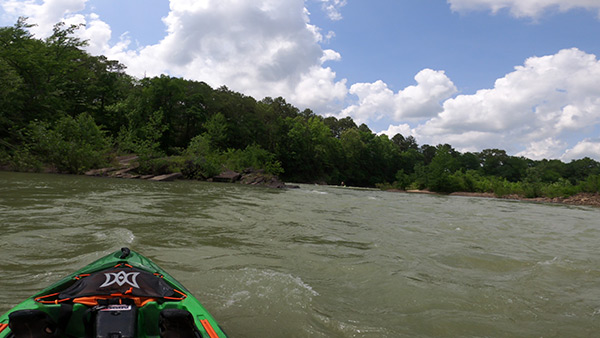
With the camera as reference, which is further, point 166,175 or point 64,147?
point 166,175

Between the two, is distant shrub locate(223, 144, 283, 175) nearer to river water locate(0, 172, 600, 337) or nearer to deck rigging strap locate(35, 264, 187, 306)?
river water locate(0, 172, 600, 337)

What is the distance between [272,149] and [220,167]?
28625mm

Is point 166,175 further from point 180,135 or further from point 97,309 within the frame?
point 180,135

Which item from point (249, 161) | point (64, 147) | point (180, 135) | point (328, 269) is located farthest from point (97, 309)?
point (180, 135)

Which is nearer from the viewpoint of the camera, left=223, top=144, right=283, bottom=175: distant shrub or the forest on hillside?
the forest on hillside

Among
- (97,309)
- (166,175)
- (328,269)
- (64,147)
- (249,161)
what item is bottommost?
(328,269)

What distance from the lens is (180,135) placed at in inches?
1779

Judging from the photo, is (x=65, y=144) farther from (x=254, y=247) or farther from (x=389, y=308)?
(x=389, y=308)

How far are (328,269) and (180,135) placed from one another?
44.4 metres

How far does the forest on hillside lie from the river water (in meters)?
12.4

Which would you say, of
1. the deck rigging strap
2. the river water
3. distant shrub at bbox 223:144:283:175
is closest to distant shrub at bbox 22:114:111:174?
the river water

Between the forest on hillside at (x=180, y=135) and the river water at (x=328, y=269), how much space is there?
40.8 feet

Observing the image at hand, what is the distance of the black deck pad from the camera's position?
7.11 ft

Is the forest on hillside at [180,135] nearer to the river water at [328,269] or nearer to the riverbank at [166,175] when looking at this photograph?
the riverbank at [166,175]
